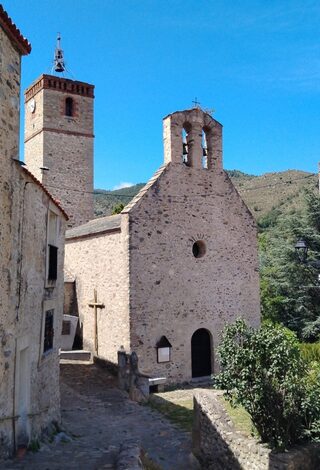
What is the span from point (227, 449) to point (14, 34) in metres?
9.45

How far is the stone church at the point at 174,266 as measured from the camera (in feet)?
53.5

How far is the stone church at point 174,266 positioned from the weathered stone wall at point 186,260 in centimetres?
4

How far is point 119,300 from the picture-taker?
1648 centimetres

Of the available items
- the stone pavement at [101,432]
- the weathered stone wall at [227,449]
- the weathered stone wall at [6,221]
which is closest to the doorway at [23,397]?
the stone pavement at [101,432]

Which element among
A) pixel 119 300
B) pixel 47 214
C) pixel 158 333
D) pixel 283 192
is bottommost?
pixel 158 333

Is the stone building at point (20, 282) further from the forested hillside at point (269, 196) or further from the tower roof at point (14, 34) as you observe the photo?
the forested hillside at point (269, 196)

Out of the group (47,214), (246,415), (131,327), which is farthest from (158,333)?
(47,214)

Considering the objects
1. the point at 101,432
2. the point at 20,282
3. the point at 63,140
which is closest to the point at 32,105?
the point at 63,140

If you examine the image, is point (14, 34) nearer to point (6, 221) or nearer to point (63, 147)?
point (6, 221)

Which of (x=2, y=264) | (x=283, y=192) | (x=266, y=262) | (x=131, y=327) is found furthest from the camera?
(x=283, y=192)

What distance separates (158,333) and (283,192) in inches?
2433

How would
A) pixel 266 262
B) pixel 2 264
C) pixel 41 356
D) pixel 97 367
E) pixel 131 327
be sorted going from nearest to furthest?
pixel 2 264
pixel 41 356
pixel 131 327
pixel 97 367
pixel 266 262

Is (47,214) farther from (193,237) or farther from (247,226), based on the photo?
(247,226)

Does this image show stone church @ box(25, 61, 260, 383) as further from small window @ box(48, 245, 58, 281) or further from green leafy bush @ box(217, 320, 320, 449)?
green leafy bush @ box(217, 320, 320, 449)
